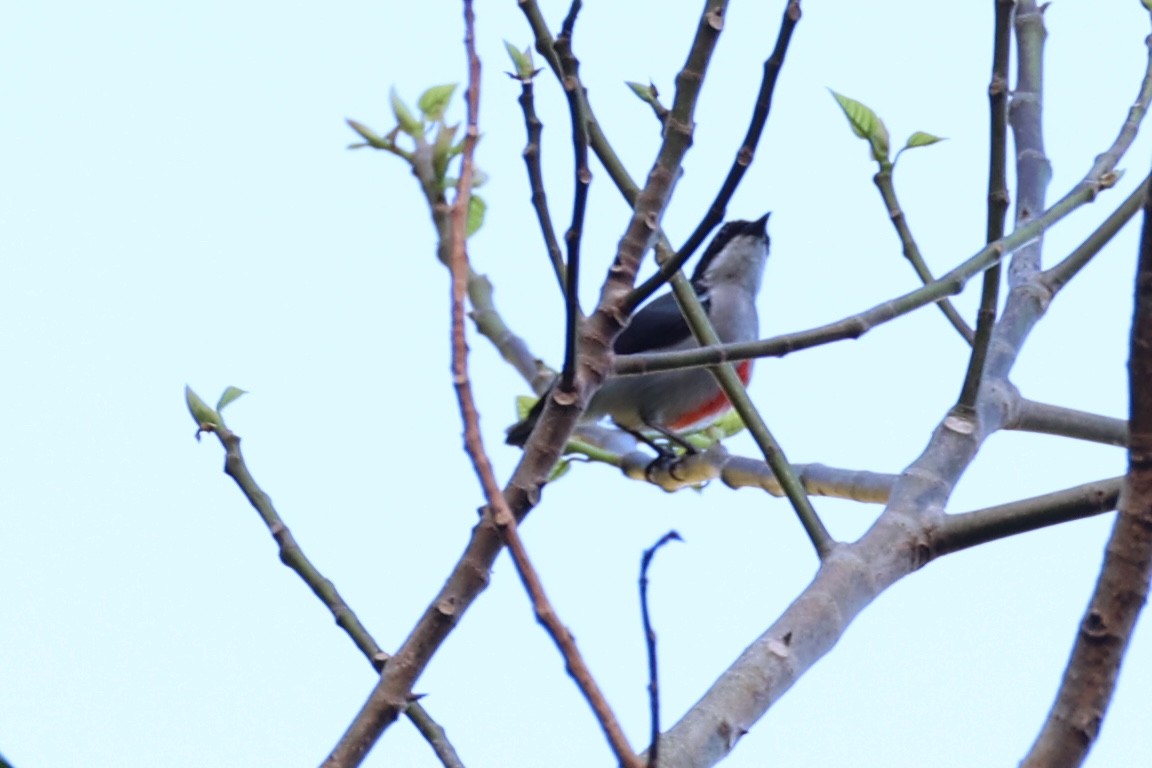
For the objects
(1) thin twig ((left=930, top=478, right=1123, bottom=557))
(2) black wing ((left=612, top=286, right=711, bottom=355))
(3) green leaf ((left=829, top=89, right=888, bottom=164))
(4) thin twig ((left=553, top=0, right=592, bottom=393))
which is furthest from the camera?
(2) black wing ((left=612, top=286, right=711, bottom=355))

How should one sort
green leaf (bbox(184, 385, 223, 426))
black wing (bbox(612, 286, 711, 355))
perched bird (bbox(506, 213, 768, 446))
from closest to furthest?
1. green leaf (bbox(184, 385, 223, 426))
2. perched bird (bbox(506, 213, 768, 446))
3. black wing (bbox(612, 286, 711, 355))

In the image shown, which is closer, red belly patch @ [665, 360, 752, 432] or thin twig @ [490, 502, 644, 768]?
thin twig @ [490, 502, 644, 768]

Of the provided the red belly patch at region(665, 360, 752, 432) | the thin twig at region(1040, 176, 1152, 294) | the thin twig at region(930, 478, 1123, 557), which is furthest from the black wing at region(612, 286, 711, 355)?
the thin twig at region(930, 478, 1123, 557)

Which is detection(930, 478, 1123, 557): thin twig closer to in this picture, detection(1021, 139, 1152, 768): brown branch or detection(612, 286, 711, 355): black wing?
detection(1021, 139, 1152, 768): brown branch

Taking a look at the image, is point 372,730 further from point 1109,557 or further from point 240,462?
point 1109,557

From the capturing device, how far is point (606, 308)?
194 centimetres

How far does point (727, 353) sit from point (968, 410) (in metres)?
0.73

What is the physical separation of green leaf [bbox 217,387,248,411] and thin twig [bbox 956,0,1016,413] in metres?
1.21

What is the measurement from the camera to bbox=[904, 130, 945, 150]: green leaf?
3.04 meters

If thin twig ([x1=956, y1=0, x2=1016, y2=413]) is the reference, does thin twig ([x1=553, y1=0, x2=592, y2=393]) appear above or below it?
below

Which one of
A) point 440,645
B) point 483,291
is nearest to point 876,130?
point 483,291

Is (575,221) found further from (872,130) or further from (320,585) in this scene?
(872,130)

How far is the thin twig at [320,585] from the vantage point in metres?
1.77

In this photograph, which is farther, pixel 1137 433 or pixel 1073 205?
pixel 1073 205
